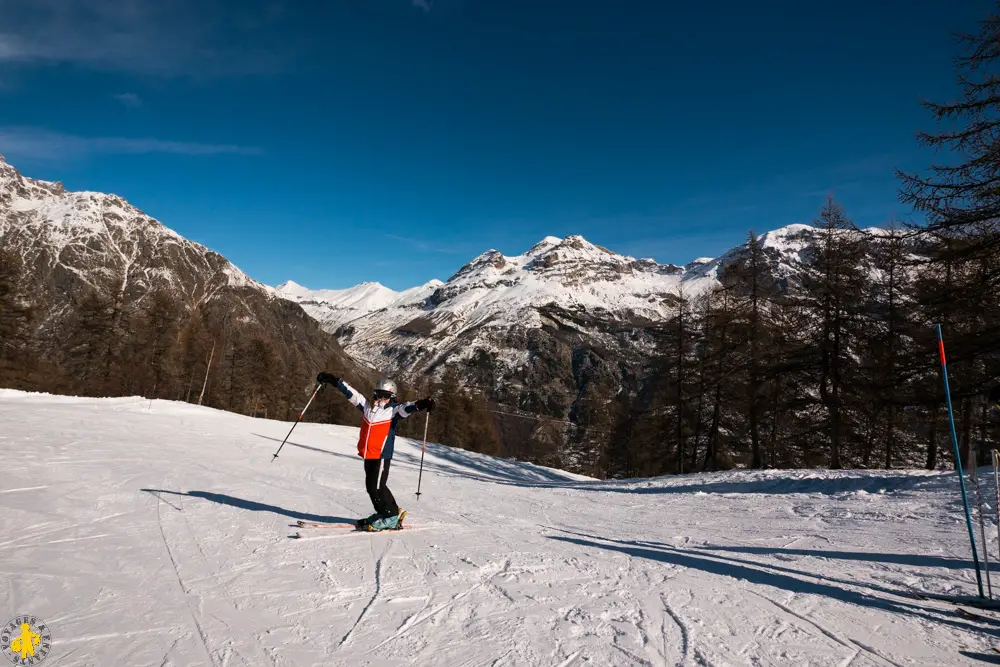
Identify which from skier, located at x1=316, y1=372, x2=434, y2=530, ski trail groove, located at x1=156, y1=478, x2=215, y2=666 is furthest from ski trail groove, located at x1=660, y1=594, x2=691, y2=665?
skier, located at x1=316, y1=372, x2=434, y2=530

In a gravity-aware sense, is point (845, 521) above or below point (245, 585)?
above

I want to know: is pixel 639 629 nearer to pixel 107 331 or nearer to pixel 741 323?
pixel 741 323

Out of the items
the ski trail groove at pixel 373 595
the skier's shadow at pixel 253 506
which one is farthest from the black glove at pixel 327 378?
the ski trail groove at pixel 373 595

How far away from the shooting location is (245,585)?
466 centimetres

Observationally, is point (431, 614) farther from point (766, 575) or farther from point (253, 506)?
point (253, 506)

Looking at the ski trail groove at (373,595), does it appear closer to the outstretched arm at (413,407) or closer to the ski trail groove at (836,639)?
the outstretched arm at (413,407)

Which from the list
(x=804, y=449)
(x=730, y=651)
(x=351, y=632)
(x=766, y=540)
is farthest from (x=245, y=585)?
(x=804, y=449)

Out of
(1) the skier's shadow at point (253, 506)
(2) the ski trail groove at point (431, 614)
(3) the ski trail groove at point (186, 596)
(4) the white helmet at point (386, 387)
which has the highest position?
(4) the white helmet at point (386, 387)

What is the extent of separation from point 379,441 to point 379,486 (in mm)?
629

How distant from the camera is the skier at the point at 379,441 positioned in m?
6.66

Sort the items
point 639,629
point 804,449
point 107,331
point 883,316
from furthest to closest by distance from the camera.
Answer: point 107,331, point 804,449, point 883,316, point 639,629

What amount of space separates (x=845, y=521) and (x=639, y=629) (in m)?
6.35

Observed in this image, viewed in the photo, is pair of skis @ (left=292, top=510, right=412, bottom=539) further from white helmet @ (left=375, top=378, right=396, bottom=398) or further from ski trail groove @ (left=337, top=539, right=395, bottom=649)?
white helmet @ (left=375, top=378, right=396, bottom=398)

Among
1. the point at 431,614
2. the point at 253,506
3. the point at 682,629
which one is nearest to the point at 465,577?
the point at 431,614
